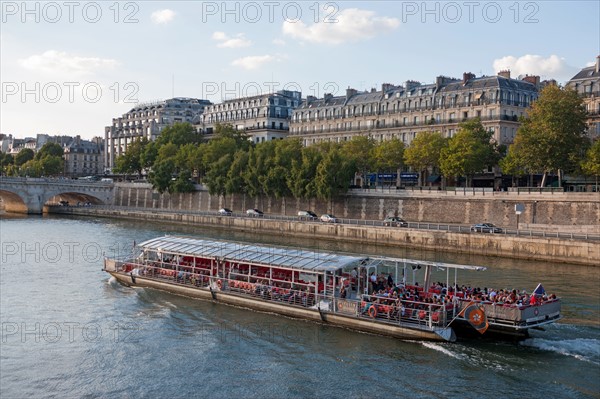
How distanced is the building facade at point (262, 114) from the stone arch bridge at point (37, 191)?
2012cm

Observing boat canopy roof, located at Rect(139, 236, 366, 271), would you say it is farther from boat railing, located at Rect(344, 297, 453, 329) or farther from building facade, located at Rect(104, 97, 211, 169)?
building facade, located at Rect(104, 97, 211, 169)

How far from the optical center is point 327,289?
2600cm

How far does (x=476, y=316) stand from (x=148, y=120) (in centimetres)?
11408

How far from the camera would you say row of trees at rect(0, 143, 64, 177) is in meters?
123

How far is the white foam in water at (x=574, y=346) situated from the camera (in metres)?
20.9

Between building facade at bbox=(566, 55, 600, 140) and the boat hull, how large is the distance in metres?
46.7

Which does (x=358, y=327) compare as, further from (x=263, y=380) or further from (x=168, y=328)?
(x=168, y=328)

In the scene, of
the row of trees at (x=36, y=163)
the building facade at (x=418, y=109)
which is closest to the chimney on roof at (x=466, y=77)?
the building facade at (x=418, y=109)

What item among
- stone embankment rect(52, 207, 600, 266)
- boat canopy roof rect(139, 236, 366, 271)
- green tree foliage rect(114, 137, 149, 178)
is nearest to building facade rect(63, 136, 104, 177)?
green tree foliage rect(114, 137, 149, 178)

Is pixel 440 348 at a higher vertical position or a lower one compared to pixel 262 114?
lower

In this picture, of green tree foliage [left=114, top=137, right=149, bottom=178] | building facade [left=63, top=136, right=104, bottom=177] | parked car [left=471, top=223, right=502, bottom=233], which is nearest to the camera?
parked car [left=471, top=223, right=502, bottom=233]

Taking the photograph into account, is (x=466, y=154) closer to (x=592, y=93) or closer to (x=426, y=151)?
(x=426, y=151)

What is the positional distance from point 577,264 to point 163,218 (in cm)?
4658

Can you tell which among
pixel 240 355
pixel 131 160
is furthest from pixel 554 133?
pixel 131 160
